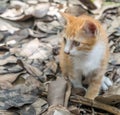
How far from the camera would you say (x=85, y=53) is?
403 centimetres

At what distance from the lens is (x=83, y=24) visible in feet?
12.8

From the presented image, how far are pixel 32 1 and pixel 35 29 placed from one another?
0.74 m

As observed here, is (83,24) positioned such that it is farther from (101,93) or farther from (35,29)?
(35,29)

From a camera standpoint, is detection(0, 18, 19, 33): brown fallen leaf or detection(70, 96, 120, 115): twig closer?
detection(70, 96, 120, 115): twig

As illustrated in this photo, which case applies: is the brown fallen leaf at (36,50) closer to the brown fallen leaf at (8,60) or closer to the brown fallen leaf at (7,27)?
the brown fallen leaf at (8,60)

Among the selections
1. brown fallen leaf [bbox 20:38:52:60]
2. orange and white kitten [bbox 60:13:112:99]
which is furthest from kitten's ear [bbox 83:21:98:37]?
brown fallen leaf [bbox 20:38:52:60]

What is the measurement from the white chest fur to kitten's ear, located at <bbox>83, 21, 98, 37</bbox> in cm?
17

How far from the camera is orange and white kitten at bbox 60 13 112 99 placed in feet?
12.8

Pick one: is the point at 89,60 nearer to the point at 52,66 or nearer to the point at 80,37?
the point at 80,37

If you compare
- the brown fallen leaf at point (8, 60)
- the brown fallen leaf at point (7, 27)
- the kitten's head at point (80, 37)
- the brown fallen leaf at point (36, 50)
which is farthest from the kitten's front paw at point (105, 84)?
the brown fallen leaf at point (7, 27)

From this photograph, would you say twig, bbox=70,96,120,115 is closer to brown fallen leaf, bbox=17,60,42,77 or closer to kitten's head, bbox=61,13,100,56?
kitten's head, bbox=61,13,100,56

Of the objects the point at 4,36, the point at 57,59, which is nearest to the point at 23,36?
the point at 4,36

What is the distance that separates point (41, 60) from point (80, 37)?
106 cm

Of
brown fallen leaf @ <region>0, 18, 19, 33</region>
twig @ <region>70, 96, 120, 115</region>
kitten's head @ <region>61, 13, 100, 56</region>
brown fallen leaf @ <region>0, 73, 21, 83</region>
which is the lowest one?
brown fallen leaf @ <region>0, 73, 21, 83</region>
